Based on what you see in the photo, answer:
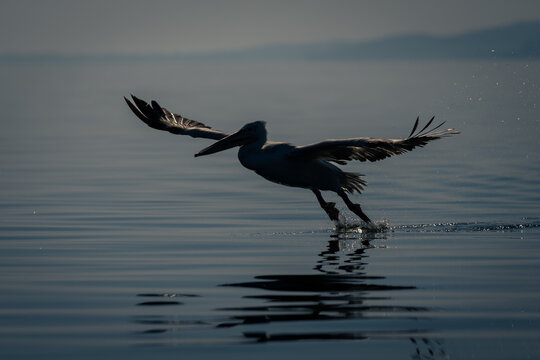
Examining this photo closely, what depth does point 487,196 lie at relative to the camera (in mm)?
17859

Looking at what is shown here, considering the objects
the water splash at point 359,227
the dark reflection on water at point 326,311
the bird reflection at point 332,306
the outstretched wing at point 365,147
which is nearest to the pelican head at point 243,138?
the outstretched wing at point 365,147

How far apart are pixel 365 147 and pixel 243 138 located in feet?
6.03

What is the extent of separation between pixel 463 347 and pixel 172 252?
513cm

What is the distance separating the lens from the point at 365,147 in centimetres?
1344

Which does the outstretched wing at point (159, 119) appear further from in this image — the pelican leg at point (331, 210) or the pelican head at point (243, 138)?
the pelican leg at point (331, 210)

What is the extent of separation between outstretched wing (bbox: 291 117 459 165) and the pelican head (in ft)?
2.20

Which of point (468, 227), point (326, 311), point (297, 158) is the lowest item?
point (326, 311)

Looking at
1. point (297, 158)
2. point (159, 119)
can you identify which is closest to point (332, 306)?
point (297, 158)

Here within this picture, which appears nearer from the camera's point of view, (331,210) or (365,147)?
(365,147)

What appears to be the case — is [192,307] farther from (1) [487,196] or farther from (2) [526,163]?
(2) [526,163]

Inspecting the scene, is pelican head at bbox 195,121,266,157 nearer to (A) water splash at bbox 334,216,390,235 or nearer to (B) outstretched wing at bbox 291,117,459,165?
(B) outstretched wing at bbox 291,117,459,165

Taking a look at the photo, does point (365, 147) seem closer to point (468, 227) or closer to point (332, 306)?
point (468, 227)

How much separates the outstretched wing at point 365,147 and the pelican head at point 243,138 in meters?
0.67

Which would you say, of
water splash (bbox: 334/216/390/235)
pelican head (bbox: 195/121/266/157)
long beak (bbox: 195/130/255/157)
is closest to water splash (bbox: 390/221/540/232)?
water splash (bbox: 334/216/390/235)
